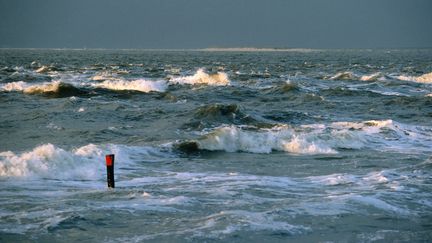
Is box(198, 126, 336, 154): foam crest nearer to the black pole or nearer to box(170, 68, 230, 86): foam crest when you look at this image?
the black pole

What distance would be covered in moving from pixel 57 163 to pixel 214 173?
3144 mm

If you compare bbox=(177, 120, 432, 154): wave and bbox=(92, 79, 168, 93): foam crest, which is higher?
bbox=(92, 79, 168, 93): foam crest

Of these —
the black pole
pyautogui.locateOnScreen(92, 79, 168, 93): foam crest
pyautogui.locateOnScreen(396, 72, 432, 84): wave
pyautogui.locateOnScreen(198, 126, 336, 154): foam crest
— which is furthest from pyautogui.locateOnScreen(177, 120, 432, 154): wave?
pyautogui.locateOnScreen(396, 72, 432, 84): wave

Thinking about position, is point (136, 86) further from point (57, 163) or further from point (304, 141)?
point (57, 163)

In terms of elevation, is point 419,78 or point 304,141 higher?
point 419,78

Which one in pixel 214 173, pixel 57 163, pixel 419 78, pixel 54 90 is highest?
pixel 54 90

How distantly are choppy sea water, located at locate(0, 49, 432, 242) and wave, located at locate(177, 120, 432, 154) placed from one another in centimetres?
5

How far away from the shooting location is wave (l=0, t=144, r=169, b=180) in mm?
12102

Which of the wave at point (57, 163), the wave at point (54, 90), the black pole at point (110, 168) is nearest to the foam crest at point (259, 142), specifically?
the wave at point (57, 163)

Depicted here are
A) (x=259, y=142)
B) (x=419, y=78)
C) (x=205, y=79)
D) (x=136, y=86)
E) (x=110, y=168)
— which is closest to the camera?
(x=110, y=168)

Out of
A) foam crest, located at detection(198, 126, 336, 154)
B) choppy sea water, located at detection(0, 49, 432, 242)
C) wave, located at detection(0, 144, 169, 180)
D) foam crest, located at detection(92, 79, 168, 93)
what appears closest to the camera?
choppy sea water, located at detection(0, 49, 432, 242)

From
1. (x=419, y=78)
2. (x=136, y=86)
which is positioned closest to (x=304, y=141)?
(x=136, y=86)

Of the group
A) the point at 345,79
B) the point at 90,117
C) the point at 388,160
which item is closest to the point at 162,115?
the point at 90,117

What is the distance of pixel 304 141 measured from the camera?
16703 mm
